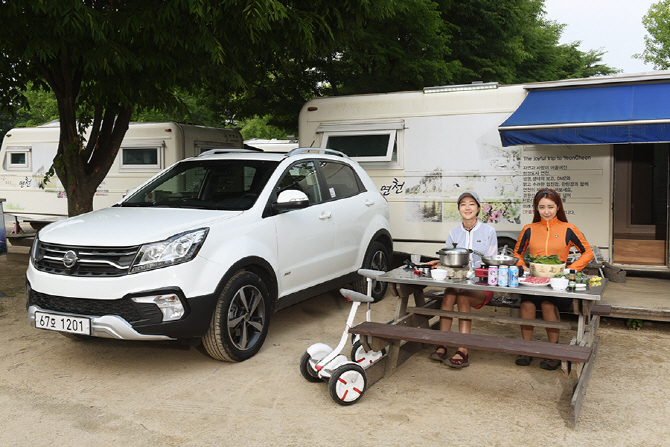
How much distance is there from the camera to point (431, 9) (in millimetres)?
12883

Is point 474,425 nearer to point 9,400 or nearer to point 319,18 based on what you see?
point 9,400

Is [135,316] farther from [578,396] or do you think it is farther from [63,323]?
[578,396]

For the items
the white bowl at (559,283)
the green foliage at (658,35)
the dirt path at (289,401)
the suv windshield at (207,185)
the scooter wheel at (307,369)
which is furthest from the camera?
the green foliage at (658,35)

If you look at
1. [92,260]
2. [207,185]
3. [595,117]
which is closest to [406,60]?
[595,117]

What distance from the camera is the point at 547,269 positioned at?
4711 mm

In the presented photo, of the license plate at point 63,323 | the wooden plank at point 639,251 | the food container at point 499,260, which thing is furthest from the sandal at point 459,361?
the wooden plank at point 639,251

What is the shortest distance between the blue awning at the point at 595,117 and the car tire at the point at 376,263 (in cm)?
197

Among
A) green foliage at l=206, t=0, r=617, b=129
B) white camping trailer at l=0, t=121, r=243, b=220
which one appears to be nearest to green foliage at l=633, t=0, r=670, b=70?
green foliage at l=206, t=0, r=617, b=129

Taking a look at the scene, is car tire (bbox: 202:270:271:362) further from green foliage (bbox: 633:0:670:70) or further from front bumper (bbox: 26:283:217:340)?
green foliage (bbox: 633:0:670:70)

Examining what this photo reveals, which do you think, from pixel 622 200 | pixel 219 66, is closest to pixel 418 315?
pixel 219 66

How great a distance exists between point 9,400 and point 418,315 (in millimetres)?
3347

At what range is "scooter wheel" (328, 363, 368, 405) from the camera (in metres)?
4.29

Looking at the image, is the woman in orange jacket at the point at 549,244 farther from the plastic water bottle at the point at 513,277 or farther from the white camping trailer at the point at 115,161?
the white camping trailer at the point at 115,161

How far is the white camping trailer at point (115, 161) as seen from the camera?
39.0 ft
